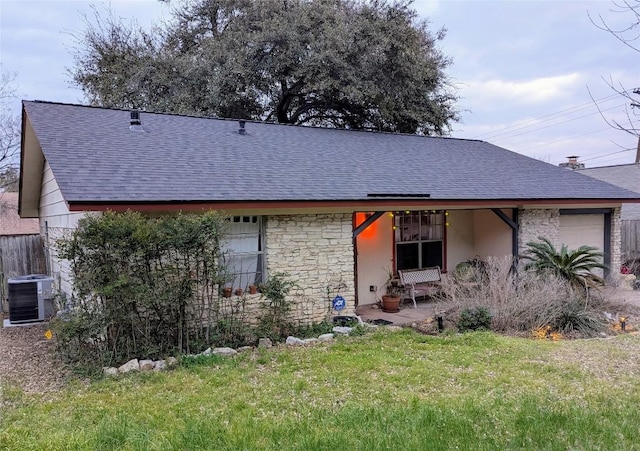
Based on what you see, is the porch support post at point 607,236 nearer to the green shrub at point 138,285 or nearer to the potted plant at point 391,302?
the potted plant at point 391,302

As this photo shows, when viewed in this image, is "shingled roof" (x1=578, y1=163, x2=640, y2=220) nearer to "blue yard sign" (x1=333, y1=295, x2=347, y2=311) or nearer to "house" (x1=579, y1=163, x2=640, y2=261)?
"house" (x1=579, y1=163, x2=640, y2=261)

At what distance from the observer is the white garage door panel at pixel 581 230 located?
1189 cm

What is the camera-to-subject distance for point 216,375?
5.14 m

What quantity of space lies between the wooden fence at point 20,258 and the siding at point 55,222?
28 cm

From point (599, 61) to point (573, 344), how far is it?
12.4 feet

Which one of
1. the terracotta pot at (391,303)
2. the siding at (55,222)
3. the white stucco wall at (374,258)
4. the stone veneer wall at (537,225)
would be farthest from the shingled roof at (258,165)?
the terracotta pot at (391,303)

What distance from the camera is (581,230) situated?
12.1 metres

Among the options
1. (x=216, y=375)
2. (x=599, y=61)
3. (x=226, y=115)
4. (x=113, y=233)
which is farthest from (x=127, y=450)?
(x=226, y=115)

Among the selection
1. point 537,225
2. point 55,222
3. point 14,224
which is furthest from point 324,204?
point 14,224

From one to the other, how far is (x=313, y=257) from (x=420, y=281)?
3048mm

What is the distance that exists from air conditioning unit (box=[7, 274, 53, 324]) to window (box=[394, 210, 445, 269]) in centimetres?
733

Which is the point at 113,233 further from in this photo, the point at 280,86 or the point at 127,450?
the point at 280,86

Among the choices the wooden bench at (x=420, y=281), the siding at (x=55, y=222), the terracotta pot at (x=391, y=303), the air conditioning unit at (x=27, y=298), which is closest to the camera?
the siding at (x=55, y=222)

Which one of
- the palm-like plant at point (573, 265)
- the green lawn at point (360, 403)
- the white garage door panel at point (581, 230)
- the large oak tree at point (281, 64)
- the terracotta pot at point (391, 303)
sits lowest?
the terracotta pot at point (391, 303)
